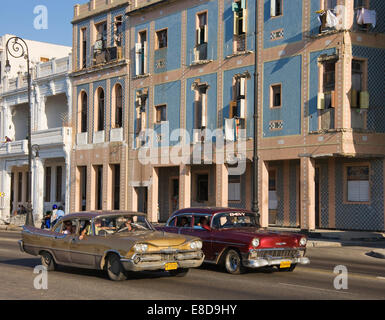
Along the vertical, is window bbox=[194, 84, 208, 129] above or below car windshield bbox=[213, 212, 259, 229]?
above

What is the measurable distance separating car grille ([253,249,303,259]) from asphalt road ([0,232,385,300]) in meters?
0.46

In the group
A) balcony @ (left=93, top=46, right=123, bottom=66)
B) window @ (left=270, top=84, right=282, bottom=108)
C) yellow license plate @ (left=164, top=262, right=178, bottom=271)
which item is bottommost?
yellow license plate @ (left=164, top=262, right=178, bottom=271)

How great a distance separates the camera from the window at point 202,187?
1475 inches


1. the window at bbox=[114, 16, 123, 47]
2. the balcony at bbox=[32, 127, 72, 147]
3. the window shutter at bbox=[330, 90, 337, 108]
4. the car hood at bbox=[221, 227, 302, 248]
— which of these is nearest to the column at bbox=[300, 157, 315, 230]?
the window shutter at bbox=[330, 90, 337, 108]

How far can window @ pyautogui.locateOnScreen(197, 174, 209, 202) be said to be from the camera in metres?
37.5

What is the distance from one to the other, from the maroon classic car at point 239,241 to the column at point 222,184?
1635cm

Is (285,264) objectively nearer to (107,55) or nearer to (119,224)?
(119,224)

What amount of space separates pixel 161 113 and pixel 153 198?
4.90m

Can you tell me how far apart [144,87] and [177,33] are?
4073 millimetres

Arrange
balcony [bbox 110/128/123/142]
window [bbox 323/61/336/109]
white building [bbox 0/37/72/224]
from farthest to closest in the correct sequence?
1. white building [bbox 0/37/72/224]
2. balcony [bbox 110/128/123/142]
3. window [bbox 323/61/336/109]

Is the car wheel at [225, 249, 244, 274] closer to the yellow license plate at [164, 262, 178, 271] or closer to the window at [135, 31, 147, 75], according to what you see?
the yellow license plate at [164, 262, 178, 271]

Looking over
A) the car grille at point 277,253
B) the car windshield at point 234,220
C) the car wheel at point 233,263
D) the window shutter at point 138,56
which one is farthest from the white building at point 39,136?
the car grille at point 277,253
